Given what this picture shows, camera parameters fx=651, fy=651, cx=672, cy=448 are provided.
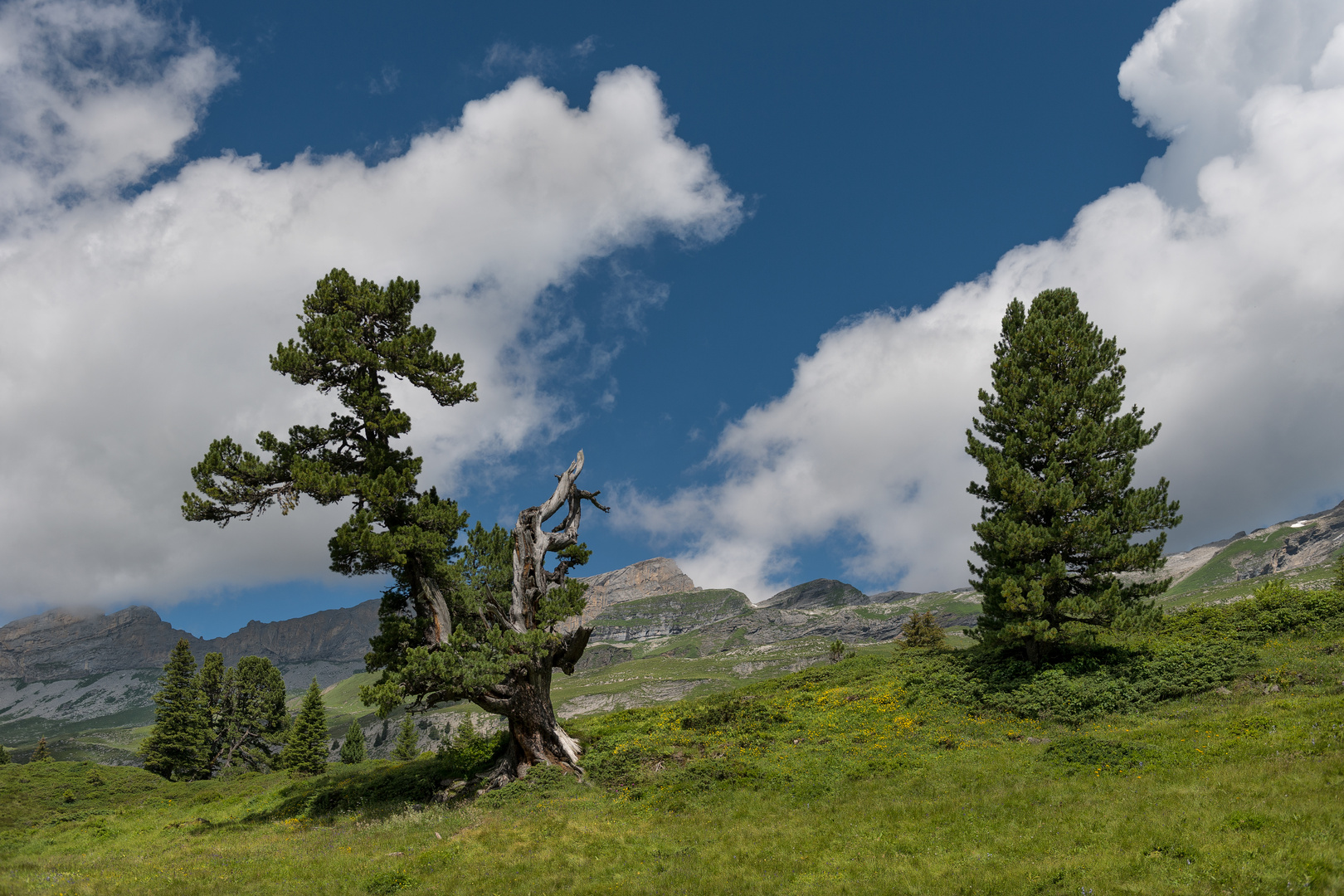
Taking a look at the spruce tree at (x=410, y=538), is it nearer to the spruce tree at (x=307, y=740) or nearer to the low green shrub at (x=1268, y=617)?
the low green shrub at (x=1268, y=617)

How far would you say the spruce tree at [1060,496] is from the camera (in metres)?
28.9

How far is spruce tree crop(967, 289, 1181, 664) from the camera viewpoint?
2888 centimetres

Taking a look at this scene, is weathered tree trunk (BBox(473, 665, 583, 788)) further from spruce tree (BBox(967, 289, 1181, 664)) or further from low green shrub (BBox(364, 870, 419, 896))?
spruce tree (BBox(967, 289, 1181, 664))

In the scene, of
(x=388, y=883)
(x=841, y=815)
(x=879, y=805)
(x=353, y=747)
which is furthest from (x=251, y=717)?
(x=879, y=805)

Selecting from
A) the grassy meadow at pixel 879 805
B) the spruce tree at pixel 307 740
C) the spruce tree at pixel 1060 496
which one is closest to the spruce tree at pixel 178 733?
the spruce tree at pixel 307 740

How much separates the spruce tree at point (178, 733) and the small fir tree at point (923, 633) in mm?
76636

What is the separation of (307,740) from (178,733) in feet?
42.7

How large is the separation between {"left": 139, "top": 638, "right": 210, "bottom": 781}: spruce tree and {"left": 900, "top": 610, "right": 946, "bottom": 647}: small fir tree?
76.6 metres

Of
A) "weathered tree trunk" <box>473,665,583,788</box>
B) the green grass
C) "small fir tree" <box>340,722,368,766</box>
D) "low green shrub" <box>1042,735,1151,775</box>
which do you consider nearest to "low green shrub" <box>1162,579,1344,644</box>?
the green grass

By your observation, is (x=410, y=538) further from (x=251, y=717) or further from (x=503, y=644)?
(x=251, y=717)

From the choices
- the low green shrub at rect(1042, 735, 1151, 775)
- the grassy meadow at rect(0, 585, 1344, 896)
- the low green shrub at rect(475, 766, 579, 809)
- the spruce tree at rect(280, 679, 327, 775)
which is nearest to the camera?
the grassy meadow at rect(0, 585, 1344, 896)

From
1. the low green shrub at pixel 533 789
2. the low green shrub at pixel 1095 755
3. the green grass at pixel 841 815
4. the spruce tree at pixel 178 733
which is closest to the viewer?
the green grass at pixel 841 815

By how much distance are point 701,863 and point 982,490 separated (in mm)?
23890

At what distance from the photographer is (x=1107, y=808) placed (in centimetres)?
1549
